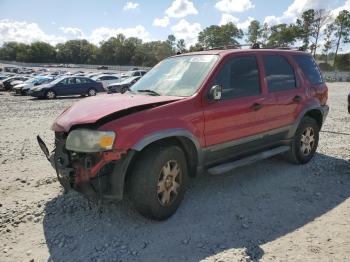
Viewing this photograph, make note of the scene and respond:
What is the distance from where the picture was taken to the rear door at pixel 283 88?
5.48 m

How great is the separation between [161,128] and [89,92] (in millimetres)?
21637

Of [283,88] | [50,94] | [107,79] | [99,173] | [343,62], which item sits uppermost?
[343,62]

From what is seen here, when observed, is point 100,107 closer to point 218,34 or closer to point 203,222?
point 203,222

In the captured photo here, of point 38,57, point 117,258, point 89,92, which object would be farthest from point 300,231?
point 38,57

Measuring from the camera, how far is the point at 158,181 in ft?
13.1

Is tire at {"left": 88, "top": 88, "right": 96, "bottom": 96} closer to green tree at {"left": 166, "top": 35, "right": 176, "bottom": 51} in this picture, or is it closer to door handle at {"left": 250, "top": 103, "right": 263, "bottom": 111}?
door handle at {"left": 250, "top": 103, "right": 263, "bottom": 111}

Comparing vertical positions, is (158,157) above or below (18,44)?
below

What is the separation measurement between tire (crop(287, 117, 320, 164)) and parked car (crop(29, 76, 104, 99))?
19530 mm

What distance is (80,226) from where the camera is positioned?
160 inches

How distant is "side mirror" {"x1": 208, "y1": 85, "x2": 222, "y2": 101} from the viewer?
4.36 metres

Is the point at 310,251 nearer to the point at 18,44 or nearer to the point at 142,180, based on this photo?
the point at 142,180

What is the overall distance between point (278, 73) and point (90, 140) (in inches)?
130

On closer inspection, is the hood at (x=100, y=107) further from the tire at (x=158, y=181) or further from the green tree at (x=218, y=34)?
the green tree at (x=218, y=34)

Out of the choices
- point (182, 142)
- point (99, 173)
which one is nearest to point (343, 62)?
point (182, 142)
